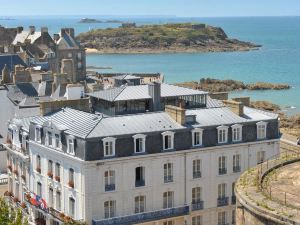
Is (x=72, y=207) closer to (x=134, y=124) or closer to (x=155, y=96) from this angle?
(x=134, y=124)

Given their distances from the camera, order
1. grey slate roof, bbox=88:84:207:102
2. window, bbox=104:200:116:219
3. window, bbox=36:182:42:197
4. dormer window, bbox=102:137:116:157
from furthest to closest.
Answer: grey slate roof, bbox=88:84:207:102, window, bbox=36:182:42:197, window, bbox=104:200:116:219, dormer window, bbox=102:137:116:157

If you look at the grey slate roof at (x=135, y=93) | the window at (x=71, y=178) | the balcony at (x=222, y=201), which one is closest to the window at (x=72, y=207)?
the window at (x=71, y=178)

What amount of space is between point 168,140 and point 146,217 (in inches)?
166

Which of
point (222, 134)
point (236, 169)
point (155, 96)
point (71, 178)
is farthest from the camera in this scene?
point (155, 96)

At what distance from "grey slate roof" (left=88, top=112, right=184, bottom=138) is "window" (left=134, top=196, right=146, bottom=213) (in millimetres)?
3513

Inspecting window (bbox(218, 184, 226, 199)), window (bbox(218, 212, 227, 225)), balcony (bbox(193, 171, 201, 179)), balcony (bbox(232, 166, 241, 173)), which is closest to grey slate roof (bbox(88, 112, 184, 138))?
balcony (bbox(193, 171, 201, 179))

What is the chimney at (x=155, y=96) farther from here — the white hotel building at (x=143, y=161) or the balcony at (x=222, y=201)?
the balcony at (x=222, y=201)

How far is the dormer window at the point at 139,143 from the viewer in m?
34.0

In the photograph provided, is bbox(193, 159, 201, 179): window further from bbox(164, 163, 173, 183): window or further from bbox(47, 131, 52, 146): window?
bbox(47, 131, 52, 146): window

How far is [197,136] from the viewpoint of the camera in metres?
35.8

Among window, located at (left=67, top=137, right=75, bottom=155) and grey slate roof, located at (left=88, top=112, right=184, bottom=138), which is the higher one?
grey slate roof, located at (left=88, top=112, right=184, bottom=138)

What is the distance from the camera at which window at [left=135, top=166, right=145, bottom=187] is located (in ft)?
113

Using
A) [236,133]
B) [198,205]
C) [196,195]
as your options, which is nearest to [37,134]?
[196,195]

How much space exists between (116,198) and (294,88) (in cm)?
9939
